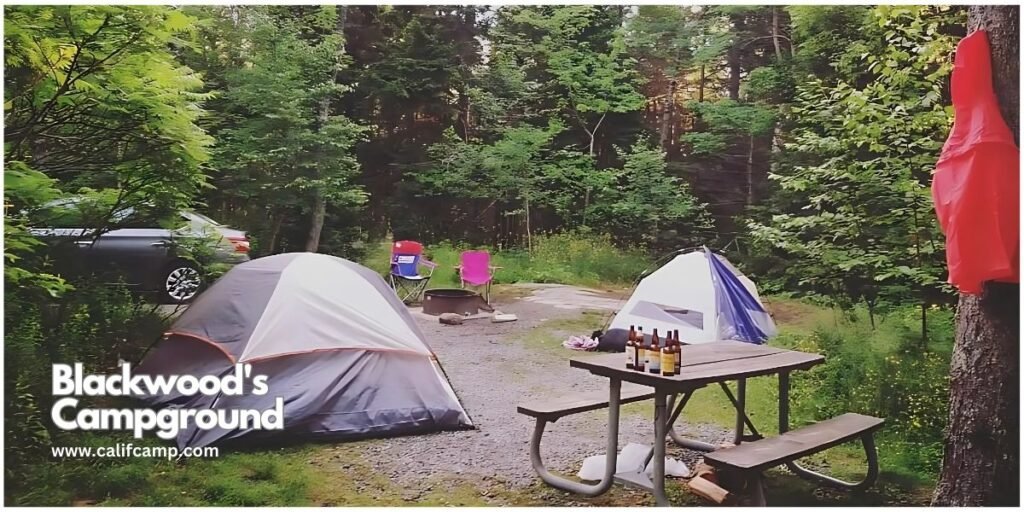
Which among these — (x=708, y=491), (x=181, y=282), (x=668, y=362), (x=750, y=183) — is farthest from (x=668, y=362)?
(x=181, y=282)

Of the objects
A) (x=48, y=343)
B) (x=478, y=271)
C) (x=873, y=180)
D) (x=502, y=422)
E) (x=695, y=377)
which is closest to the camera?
(x=695, y=377)

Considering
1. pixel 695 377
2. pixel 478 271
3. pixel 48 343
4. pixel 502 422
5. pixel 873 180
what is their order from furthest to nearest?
pixel 478 271
pixel 873 180
pixel 502 422
pixel 48 343
pixel 695 377

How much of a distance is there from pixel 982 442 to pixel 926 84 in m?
1.67

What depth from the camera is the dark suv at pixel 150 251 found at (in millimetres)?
3525

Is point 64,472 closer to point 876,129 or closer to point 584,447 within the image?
point 584,447

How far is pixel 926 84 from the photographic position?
372 centimetres

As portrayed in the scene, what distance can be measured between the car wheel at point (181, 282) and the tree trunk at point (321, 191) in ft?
1.76

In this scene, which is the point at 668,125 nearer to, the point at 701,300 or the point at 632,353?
the point at 701,300

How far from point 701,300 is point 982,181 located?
1.46 meters

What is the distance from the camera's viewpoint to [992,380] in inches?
130

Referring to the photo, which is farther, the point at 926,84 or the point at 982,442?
the point at 926,84

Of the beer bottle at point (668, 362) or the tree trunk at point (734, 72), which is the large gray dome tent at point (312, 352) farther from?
the tree trunk at point (734, 72)

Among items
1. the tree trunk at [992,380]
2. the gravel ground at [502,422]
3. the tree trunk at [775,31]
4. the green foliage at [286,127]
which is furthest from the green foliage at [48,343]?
the tree trunk at [992,380]

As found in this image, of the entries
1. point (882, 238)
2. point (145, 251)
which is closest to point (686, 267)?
point (882, 238)
